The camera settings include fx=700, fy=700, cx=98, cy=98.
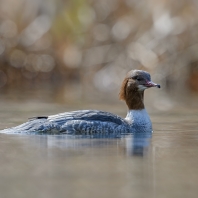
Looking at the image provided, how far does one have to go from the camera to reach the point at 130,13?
19.6 m

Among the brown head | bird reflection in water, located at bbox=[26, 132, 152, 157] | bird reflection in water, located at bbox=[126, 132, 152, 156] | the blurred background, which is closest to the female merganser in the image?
the brown head

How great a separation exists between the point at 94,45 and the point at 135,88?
9969mm

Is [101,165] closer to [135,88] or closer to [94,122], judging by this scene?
[94,122]

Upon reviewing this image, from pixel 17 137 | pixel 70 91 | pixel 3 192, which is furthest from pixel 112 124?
pixel 70 91

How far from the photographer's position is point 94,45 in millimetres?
20641

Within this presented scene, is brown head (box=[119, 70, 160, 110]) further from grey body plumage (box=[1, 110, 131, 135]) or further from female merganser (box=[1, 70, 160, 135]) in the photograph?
grey body plumage (box=[1, 110, 131, 135])

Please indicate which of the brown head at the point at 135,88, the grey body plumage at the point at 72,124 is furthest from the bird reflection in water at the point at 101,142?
the brown head at the point at 135,88

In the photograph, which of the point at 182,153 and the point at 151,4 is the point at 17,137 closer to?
the point at 182,153

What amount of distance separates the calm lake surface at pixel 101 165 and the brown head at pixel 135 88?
527 mm


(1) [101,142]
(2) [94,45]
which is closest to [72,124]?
(1) [101,142]

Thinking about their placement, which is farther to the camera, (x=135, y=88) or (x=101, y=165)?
(x=135, y=88)

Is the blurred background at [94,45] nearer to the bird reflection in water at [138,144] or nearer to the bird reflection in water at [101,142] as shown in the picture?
the bird reflection in water at [138,144]

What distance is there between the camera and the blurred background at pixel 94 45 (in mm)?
19062

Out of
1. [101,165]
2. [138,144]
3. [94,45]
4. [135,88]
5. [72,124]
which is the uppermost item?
[94,45]
